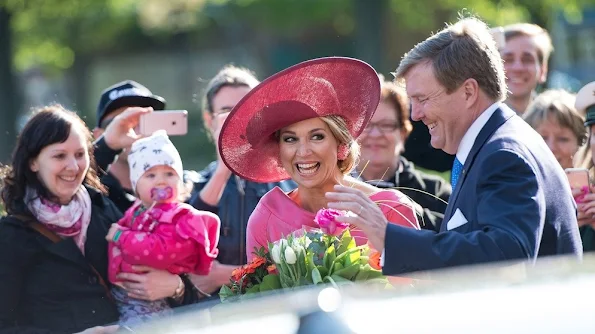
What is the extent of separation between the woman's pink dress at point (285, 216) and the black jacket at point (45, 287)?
3.00 feet

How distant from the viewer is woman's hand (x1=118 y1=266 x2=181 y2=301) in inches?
225

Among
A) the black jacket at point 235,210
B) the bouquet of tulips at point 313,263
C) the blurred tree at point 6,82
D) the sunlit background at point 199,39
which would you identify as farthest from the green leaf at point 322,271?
the blurred tree at point 6,82

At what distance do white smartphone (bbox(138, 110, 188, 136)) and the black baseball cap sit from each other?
502mm

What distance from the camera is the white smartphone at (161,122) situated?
21.2 ft

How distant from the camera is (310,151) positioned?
5238 millimetres

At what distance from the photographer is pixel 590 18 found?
23.7m

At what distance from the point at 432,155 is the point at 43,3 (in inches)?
623

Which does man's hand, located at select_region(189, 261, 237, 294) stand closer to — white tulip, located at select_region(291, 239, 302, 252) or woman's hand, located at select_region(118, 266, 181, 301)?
woman's hand, located at select_region(118, 266, 181, 301)

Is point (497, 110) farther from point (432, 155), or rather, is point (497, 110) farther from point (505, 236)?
point (432, 155)

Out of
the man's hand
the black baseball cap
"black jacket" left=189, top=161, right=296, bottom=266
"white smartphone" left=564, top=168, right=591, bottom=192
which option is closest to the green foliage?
the black baseball cap

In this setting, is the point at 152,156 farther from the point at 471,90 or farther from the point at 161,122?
the point at 471,90

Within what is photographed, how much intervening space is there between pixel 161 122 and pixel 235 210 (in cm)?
66

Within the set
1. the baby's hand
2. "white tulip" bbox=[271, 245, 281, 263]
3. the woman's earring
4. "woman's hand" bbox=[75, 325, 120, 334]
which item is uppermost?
the woman's earring

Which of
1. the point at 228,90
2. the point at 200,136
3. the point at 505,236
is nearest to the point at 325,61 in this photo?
the point at 505,236
